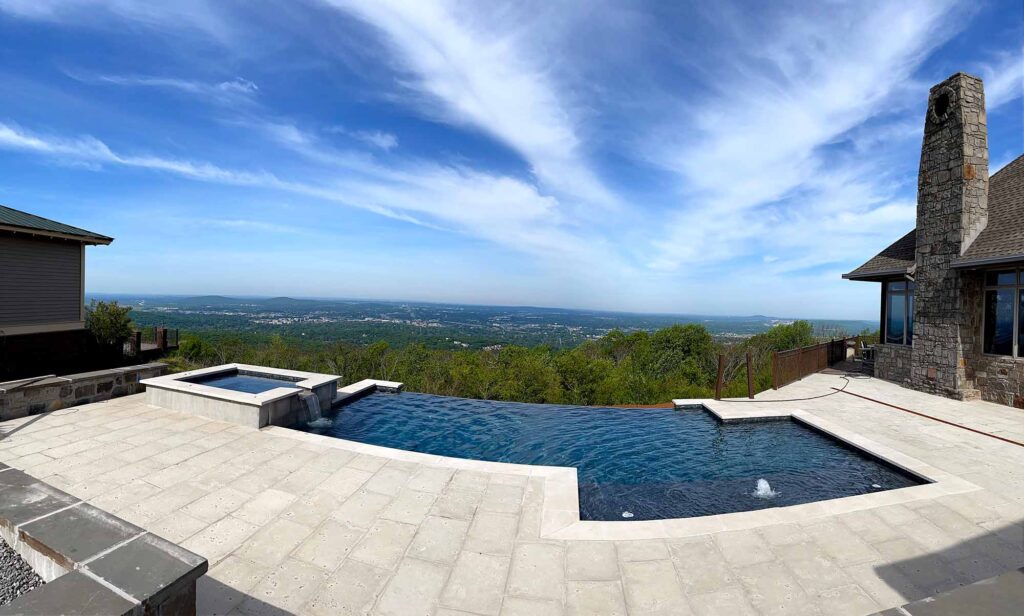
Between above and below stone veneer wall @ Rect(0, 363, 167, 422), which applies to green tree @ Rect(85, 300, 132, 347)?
above

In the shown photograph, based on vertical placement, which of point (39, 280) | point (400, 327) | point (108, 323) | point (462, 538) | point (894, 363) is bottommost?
point (400, 327)

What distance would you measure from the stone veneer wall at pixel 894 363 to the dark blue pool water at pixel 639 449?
5.70 m

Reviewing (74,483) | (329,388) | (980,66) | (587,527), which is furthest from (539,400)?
(980,66)

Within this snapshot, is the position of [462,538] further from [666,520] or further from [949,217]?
[949,217]

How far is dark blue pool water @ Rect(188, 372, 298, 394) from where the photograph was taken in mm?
8758

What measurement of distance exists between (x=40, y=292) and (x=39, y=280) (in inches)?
12.6

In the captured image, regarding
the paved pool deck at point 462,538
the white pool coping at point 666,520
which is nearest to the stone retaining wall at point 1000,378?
the paved pool deck at point 462,538

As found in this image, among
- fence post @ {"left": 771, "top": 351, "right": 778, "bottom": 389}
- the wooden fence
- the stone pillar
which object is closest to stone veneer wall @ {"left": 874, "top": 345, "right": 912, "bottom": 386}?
the stone pillar

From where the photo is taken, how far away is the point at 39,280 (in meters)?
10.9

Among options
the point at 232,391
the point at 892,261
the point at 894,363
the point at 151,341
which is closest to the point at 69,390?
the point at 232,391

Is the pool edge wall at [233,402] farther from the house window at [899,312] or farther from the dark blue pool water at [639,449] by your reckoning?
the house window at [899,312]

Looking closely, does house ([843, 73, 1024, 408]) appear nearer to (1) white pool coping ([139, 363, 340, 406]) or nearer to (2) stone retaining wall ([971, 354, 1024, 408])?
(2) stone retaining wall ([971, 354, 1024, 408])

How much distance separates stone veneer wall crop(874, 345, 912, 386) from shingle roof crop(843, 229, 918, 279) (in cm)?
202

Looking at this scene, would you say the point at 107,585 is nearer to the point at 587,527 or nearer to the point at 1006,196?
the point at 587,527
